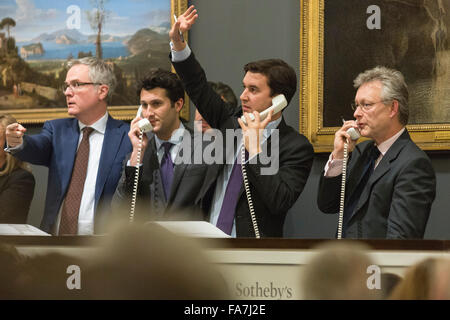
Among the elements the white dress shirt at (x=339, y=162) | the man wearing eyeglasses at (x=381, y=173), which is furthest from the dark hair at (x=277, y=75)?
the white dress shirt at (x=339, y=162)

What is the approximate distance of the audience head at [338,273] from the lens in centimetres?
266

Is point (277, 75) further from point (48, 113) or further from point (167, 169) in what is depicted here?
point (48, 113)

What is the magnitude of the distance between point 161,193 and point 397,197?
128 centimetres

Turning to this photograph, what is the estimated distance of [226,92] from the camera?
436 cm

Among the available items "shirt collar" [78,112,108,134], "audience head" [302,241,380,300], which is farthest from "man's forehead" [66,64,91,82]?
"audience head" [302,241,380,300]

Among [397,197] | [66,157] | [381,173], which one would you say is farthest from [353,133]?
[66,157]

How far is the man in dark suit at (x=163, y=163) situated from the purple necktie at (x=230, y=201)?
0.13 m

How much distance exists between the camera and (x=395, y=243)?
2.75 meters

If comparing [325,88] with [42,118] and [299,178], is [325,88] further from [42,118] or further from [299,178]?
[42,118]

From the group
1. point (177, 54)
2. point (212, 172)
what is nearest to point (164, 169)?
point (212, 172)

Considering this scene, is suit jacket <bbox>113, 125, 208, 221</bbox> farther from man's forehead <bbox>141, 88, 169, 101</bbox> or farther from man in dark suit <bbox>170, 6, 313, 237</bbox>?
man's forehead <bbox>141, 88, 169, 101</bbox>

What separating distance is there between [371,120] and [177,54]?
113cm

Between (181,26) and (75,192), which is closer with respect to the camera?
(181,26)

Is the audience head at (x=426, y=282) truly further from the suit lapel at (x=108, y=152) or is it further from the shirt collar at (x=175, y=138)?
the suit lapel at (x=108, y=152)
